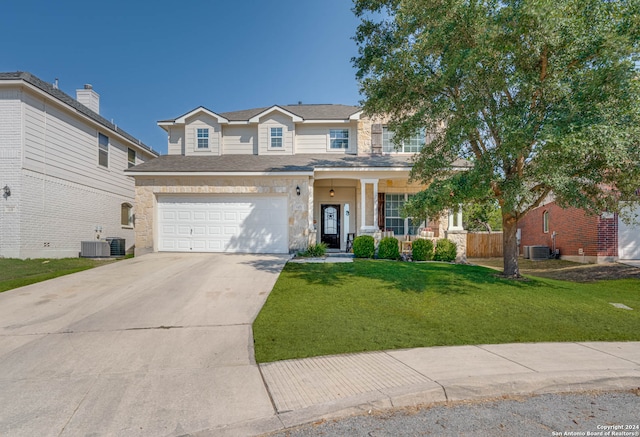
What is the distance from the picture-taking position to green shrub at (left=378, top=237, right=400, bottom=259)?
12.2 meters

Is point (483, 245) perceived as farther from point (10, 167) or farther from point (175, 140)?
point (10, 167)

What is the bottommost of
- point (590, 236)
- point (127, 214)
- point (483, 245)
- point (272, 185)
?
point (483, 245)

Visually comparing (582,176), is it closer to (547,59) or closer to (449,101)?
(547,59)

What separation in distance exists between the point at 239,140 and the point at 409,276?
10404 millimetres

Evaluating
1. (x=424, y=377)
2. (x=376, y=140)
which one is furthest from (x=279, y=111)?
(x=424, y=377)

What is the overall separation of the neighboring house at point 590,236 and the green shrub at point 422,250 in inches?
180

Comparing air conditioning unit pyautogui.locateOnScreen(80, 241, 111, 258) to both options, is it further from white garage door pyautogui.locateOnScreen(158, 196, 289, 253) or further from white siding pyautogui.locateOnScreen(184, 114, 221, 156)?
white siding pyautogui.locateOnScreen(184, 114, 221, 156)

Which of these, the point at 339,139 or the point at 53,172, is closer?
the point at 53,172

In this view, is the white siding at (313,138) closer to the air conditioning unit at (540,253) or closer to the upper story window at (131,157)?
the upper story window at (131,157)

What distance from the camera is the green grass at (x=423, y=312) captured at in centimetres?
474

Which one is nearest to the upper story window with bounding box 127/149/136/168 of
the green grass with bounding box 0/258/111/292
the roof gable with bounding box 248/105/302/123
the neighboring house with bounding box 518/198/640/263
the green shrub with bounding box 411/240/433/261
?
the green grass with bounding box 0/258/111/292

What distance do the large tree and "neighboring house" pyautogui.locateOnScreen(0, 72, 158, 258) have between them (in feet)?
37.3

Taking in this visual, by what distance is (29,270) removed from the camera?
31.6 ft

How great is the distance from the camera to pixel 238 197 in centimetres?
1304
